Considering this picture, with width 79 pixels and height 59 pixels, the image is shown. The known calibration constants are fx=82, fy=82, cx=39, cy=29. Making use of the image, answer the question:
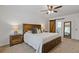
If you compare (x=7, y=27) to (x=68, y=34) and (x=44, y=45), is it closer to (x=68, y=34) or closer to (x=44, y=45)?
(x=44, y=45)

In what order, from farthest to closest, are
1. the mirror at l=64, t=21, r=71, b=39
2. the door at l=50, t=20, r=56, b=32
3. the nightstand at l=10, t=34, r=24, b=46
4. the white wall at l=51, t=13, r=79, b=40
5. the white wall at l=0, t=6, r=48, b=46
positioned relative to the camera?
the door at l=50, t=20, r=56, b=32 < the mirror at l=64, t=21, r=71, b=39 < the white wall at l=51, t=13, r=79, b=40 < the nightstand at l=10, t=34, r=24, b=46 < the white wall at l=0, t=6, r=48, b=46

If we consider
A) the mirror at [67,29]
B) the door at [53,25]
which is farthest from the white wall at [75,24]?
the door at [53,25]

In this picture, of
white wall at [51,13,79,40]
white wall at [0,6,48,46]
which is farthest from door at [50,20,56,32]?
white wall at [0,6,48,46]

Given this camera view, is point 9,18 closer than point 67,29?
Yes

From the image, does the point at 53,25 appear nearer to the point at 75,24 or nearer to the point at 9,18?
the point at 75,24

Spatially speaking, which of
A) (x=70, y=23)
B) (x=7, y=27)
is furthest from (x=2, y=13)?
(x=70, y=23)

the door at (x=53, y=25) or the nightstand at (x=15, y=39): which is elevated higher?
the door at (x=53, y=25)

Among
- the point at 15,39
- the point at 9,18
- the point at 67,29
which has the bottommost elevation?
the point at 15,39

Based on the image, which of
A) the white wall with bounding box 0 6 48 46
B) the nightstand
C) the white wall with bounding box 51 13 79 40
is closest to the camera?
the white wall with bounding box 0 6 48 46

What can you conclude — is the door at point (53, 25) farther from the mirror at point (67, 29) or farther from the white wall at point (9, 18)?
the white wall at point (9, 18)

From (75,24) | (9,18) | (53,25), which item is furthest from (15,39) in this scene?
(53,25)

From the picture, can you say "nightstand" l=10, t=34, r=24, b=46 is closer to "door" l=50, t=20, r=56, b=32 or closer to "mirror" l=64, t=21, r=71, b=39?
"mirror" l=64, t=21, r=71, b=39

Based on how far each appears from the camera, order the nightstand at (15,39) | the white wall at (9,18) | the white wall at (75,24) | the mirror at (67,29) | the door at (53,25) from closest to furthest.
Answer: the white wall at (9,18) → the nightstand at (15,39) → the white wall at (75,24) → the mirror at (67,29) → the door at (53,25)

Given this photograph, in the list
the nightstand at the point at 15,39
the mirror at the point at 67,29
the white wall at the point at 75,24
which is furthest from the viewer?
the mirror at the point at 67,29
